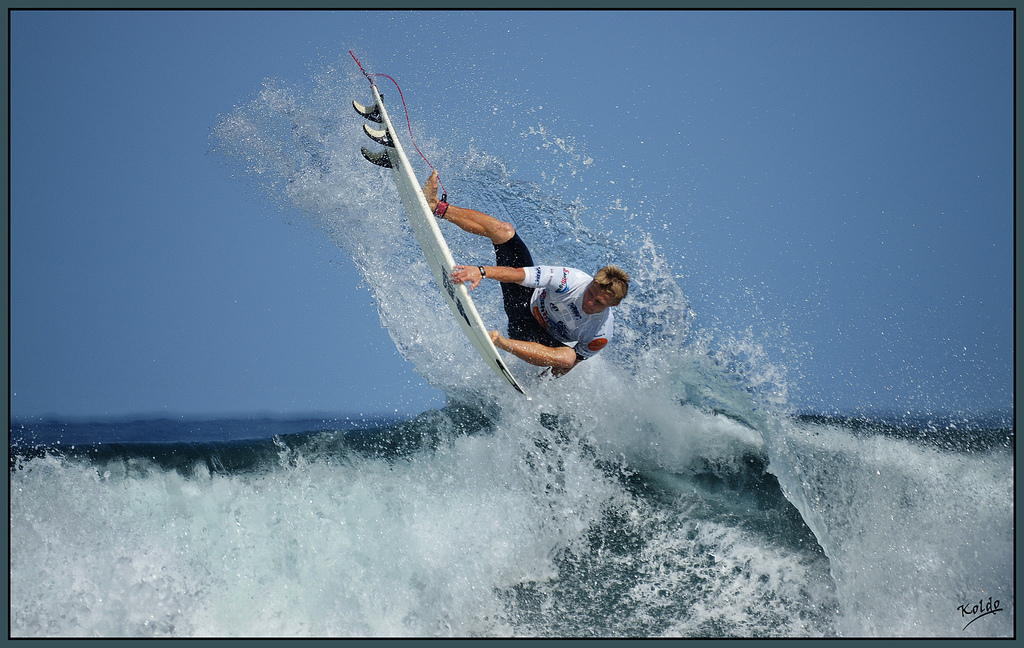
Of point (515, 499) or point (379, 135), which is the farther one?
point (515, 499)

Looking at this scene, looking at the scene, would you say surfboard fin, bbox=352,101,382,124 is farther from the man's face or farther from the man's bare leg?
the man's face

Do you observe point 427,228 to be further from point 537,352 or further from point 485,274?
point 537,352

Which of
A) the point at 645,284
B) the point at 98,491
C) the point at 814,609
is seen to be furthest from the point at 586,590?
the point at 98,491

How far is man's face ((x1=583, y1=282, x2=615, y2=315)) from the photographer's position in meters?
3.71

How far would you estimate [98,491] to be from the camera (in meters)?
5.29

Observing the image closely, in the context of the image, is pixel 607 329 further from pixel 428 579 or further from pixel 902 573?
pixel 902 573

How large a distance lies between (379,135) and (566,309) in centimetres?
174

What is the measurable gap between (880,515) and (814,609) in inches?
48.3

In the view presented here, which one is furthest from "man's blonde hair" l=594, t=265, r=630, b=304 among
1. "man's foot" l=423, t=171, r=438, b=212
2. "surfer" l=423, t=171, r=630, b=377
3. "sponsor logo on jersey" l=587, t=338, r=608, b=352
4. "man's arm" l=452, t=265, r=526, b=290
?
"man's foot" l=423, t=171, r=438, b=212

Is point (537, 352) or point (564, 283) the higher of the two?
point (564, 283)

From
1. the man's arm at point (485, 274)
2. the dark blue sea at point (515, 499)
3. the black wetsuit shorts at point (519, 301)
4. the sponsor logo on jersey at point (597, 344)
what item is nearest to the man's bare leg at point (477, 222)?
the black wetsuit shorts at point (519, 301)

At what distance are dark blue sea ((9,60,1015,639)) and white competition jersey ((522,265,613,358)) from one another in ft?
3.07

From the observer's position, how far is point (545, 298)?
4.16m

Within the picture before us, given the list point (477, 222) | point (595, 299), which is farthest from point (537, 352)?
point (477, 222)
